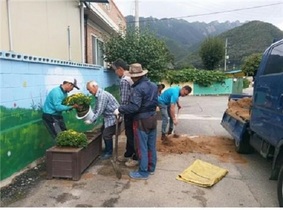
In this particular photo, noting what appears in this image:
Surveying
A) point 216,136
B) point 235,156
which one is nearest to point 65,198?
point 235,156

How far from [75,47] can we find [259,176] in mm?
6536

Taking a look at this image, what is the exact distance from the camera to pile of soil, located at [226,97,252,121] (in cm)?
664

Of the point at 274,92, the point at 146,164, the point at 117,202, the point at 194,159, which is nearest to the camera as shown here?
the point at 117,202

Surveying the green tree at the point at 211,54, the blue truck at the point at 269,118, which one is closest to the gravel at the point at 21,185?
the blue truck at the point at 269,118

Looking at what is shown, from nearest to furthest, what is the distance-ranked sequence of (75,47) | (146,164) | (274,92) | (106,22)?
(274,92) → (146,164) → (75,47) → (106,22)

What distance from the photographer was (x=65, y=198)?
3900 mm

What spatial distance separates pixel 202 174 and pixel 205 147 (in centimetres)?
185

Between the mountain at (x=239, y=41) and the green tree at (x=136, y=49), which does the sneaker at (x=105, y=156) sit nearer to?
the green tree at (x=136, y=49)

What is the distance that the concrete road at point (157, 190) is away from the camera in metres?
3.82

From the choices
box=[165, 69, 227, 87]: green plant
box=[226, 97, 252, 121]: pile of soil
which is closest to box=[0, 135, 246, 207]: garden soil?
box=[226, 97, 252, 121]: pile of soil

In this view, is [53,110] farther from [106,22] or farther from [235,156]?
[106,22]

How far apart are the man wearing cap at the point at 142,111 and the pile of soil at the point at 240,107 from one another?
2.53 meters

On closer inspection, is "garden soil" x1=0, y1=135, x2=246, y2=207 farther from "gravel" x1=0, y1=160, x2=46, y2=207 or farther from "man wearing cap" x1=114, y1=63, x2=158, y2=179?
"man wearing cap" x1=114, y1=63, x2=158, y2=179

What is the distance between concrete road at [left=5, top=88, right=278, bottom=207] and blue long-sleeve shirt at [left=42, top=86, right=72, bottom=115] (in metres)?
1.17
